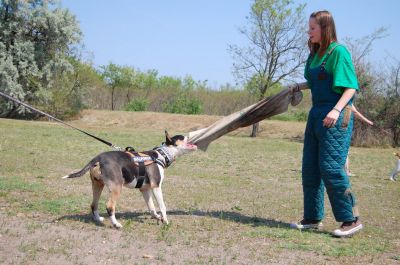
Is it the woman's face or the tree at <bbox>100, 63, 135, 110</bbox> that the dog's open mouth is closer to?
the woman's face

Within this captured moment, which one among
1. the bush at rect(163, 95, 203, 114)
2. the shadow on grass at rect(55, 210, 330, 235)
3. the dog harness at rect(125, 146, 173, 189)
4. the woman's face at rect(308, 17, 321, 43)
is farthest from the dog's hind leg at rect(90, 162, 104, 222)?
the bush at rect(163, 95, 203, 114)

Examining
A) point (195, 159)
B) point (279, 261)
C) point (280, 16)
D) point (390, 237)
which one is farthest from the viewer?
point (280, 16)

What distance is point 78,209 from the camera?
28.0 feet

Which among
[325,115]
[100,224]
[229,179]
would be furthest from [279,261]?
[229,179]

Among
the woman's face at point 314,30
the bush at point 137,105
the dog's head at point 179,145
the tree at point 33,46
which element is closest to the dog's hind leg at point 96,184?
the dog's head at point 179,145

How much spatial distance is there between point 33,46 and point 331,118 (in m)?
41.0

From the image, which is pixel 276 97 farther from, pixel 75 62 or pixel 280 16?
pixel 75 62

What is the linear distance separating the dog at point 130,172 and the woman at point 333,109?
2.25m

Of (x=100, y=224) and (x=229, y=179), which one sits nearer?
(x=100, y=224)

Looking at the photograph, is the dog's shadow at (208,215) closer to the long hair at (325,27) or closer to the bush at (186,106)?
the long hair at (325,27)

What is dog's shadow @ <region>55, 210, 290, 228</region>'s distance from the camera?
310 inches

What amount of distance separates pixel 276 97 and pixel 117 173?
296 cm

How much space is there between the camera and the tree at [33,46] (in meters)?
42.9

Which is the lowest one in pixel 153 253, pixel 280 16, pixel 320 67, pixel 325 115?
pixel 153 253
